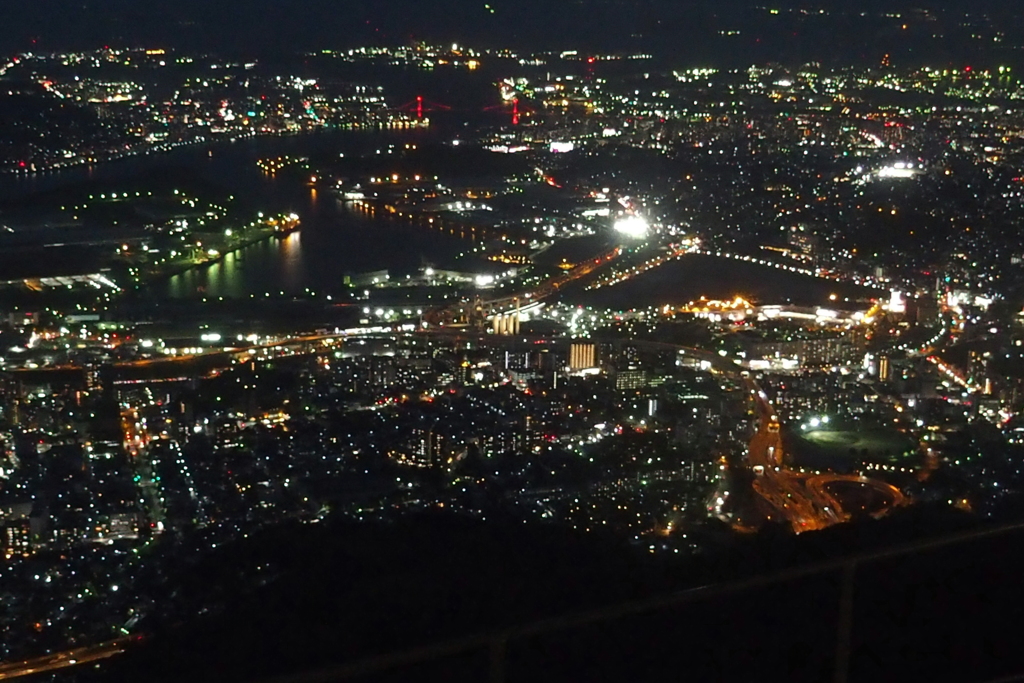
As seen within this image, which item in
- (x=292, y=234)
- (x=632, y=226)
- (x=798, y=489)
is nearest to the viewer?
(x=798, y=489)

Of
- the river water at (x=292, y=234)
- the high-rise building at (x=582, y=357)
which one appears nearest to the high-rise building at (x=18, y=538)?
the high-rise building at (x=582, y=357)

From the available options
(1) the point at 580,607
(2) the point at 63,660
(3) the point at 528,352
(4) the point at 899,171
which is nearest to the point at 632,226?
(4) the point at 899,171

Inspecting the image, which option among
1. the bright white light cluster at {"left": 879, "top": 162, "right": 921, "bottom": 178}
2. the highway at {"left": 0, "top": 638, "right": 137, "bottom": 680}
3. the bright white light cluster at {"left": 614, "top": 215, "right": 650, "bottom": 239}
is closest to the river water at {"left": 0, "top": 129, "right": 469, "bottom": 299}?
the bright white light cluster at {"left": 614, "top": 215, "right": 650, "bottom": 239}

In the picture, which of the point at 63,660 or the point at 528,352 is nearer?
the point at 63,660

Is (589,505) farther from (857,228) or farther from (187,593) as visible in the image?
(857,228)

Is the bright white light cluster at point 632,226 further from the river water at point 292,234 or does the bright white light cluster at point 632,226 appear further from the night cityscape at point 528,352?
the river water at point 292,234

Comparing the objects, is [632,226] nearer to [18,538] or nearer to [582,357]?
[582,357]
